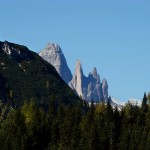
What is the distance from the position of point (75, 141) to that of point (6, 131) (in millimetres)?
24392

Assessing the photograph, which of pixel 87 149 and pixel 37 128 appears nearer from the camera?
pixel 87 149

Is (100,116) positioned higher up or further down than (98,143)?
higher up

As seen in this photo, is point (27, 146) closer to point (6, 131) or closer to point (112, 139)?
point (6, 131)

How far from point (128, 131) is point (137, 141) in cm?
559

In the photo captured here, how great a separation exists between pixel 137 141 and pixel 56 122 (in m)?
28.7

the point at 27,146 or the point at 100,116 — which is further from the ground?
the point at 100,116

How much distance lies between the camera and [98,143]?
570ft

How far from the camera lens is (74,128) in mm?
176750

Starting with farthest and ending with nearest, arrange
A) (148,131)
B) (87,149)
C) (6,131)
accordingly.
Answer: (148,131), (6,131), (87,149)

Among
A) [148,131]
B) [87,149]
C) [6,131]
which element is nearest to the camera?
[87,149]

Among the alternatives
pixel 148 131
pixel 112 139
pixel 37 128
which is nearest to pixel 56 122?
pixel 37 128

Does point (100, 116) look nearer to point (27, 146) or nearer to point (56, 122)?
point (56, 122)

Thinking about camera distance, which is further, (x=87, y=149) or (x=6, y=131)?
(x=6, y=131)

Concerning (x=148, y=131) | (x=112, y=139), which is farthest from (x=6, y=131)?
(x=148, y=131)
